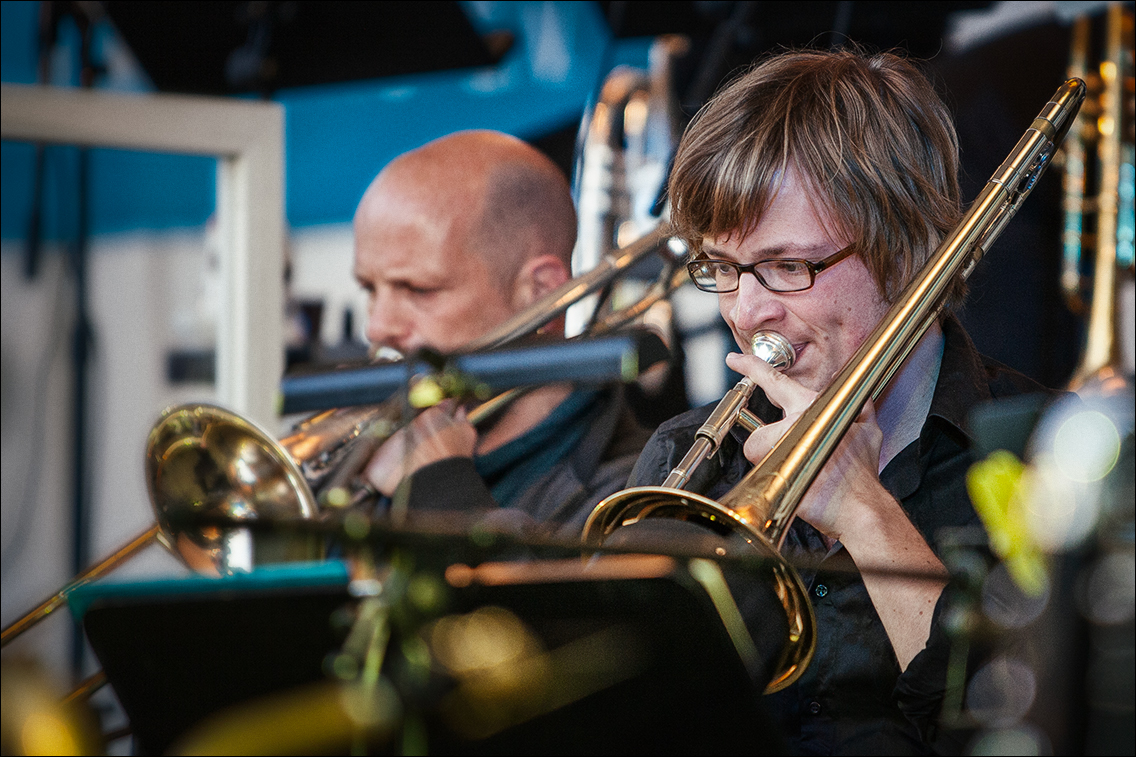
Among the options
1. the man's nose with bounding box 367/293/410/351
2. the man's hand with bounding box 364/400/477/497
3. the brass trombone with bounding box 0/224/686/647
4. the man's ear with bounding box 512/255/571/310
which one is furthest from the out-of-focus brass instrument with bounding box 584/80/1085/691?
the man's nose with bounding box 367/293/410/351

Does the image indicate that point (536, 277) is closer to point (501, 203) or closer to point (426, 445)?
→ point (501, 203)

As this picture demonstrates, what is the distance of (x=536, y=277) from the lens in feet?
6.41

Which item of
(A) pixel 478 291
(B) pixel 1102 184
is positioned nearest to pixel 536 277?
(A) pixel 478 291

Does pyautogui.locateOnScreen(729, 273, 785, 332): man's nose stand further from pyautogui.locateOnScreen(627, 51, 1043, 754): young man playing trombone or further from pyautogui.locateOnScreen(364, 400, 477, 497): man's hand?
pyautogui.locateOnScreen(364, 400, 477, 497): man's hand

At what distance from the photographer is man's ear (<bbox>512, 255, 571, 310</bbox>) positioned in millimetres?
1948

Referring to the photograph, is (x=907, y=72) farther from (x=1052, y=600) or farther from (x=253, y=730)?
(x=253, y=730)

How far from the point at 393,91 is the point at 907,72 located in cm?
138

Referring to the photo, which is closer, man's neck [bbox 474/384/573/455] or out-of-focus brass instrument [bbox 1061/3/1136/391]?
out-of-focus brass instrument [bbox 1061/3/1136/391]

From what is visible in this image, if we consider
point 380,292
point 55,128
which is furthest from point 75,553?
point 380,292

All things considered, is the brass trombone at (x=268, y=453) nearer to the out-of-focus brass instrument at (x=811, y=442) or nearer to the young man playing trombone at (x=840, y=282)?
the young man playing trombone at (x=840, y=282)

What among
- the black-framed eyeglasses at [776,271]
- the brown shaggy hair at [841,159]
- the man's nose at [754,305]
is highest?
the brown shaggy hair at [841,159]

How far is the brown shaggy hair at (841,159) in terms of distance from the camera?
48.3 inches

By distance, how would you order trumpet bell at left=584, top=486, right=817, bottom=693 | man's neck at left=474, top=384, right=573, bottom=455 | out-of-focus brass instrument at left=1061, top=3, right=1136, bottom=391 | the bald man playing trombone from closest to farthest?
trumpet bell at left=584, top=486, right=817, bottom=693, out-of-focus brass instrument at left=1061, top=3, right=1136, bottom=391, the bald man playing trombone, man's neck at left=474, top=384, right=573, bottom=455

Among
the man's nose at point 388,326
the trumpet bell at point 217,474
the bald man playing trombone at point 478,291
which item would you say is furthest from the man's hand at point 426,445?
the man's nose at point 388,326
